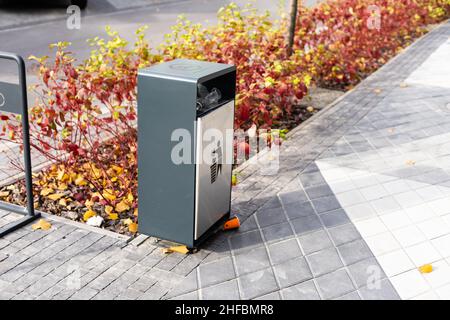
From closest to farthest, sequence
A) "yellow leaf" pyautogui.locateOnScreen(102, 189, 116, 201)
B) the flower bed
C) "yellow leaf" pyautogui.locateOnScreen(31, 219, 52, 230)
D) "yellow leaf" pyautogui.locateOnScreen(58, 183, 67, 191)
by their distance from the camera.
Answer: "yellow leaf" pyautogui.locateOnScreen(31, 219, 52, 230)
"yellow leaf" pyautogui.locateOnScreen(102, 189, 116, 201)
the flower bed
"yellow leaf" pyautogui.locateOnScreen(58, 183, 67, 191)

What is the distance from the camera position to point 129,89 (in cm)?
593

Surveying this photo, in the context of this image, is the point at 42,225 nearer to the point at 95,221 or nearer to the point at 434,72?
the point at 95,221

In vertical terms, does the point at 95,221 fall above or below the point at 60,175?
below

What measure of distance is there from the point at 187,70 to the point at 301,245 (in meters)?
1.61

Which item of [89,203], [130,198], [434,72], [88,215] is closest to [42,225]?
[88,215]

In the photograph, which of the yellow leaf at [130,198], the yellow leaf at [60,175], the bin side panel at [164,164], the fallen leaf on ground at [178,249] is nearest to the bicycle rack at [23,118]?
the yellow leaf at [60,175]

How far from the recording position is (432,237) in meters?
4.94

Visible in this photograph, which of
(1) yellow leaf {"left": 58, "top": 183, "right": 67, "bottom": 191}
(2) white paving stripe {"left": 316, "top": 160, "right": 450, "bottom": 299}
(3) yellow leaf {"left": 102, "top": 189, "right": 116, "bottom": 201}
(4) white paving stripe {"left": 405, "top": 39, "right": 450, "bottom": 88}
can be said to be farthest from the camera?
(4) white paving stripe {"left": 405, "top": 39, "right": 450, "bottom": 88}

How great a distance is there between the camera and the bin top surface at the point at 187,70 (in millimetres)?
4184

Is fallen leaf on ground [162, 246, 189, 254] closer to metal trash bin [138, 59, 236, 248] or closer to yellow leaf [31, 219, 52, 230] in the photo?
metal trash bin [138, 59, 236, 248]

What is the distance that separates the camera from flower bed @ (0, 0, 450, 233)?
5.49 m

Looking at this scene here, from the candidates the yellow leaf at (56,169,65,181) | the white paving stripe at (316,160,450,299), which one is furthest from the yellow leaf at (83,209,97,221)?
the white paving stripe at (316,160,450,299)

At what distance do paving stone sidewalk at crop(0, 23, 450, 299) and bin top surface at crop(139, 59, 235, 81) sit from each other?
4.38 ft
